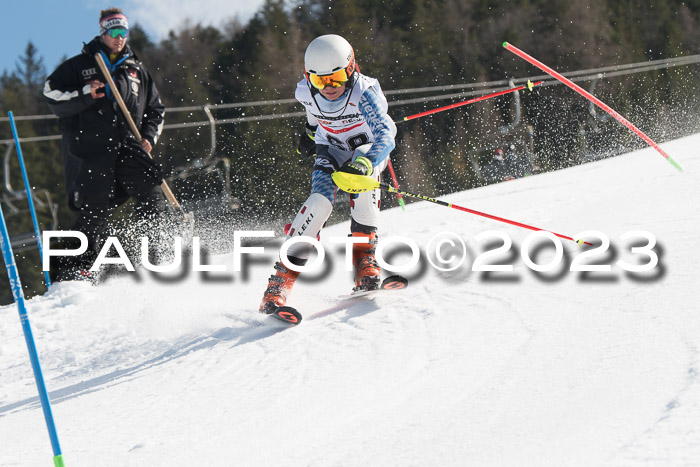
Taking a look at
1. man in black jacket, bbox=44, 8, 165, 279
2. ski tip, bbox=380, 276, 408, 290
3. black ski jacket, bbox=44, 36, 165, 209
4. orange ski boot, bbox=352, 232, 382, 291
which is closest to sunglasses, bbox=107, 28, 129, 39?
man in black jacket, bbox=44, 8, 165, 279

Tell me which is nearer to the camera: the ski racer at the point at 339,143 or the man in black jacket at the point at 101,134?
the ski racer at the point at 339,143

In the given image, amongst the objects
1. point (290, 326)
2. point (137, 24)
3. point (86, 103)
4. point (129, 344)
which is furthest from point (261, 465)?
point (137, 24)

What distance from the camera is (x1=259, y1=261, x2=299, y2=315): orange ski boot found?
3.66 meters

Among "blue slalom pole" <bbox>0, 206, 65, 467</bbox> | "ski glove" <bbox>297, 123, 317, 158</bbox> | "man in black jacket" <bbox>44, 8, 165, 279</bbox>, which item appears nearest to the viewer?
"blue slalom pole" <bbox>0, 206, 65, 467</bbox>

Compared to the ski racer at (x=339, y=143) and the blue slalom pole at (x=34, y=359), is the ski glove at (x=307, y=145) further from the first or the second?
the blue slalom pole at (x=34, y=359)

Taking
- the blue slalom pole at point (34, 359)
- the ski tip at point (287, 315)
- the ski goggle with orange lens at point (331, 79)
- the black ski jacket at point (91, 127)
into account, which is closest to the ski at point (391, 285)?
the ski tip at point (287, 315)

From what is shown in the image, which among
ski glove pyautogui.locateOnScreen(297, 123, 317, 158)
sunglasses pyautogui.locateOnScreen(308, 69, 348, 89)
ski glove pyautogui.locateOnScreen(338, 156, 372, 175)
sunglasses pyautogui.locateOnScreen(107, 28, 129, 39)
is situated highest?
sunglasses pyautogui.locateOnScreen(107, 28, 129, 39)

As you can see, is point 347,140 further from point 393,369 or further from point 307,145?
point 393,369

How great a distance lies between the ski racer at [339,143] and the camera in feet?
12.1

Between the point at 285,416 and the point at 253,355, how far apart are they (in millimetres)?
806

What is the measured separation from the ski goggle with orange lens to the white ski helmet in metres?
0.02

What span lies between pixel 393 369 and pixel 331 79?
1721 mm

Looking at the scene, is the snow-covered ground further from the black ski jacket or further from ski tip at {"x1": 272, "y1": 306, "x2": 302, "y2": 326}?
the black ski jacket

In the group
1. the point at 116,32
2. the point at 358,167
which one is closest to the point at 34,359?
the point at 358,167
